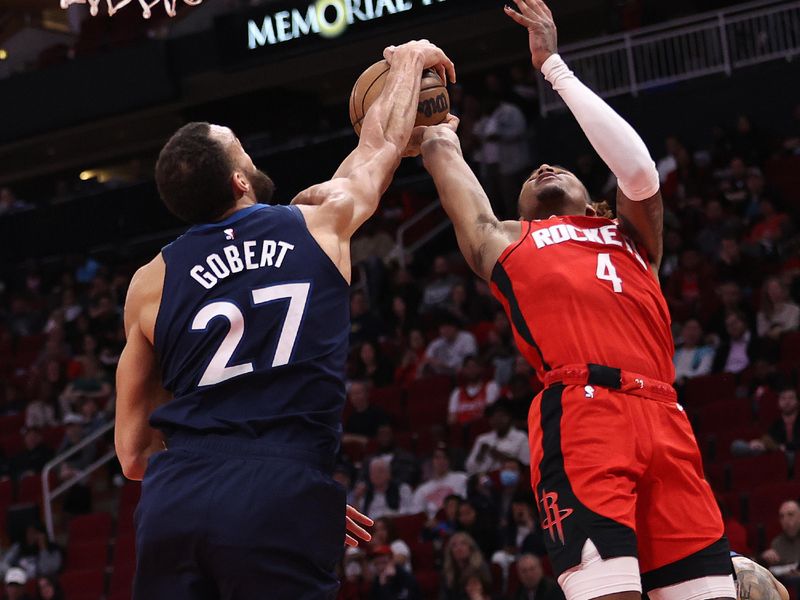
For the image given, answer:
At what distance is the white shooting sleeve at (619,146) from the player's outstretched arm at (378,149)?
0.59 m

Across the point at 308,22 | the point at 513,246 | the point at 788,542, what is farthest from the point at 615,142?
the point at 308,22

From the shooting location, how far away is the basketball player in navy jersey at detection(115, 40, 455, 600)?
3.57 m

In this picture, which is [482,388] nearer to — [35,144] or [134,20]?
[134,20]

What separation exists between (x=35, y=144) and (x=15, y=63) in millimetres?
2354

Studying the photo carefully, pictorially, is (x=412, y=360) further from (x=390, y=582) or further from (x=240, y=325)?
(x=240, y=325)

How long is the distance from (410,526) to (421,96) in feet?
26.8

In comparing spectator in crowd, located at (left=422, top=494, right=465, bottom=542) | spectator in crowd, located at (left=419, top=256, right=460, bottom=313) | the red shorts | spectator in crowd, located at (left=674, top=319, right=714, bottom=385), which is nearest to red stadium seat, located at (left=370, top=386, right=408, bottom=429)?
spectator in crowd, located at (left=419, top=256, right=460, bottom=313)

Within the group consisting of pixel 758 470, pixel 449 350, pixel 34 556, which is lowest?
pixel 34 556

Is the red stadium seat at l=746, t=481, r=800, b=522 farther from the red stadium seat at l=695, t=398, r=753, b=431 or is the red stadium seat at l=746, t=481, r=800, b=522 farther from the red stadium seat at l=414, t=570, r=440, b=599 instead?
the red stadium seat at l=414, t=570, r=440, b=599

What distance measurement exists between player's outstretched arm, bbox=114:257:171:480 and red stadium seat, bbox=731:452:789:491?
321 inches

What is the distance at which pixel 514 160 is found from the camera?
17734 mm

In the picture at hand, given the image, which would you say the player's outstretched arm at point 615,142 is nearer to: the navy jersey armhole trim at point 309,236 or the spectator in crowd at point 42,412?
the navy jersey armhole trim at point 309,236

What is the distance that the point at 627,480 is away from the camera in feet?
14.3

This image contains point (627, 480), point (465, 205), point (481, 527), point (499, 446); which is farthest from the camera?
point (499, 446)
